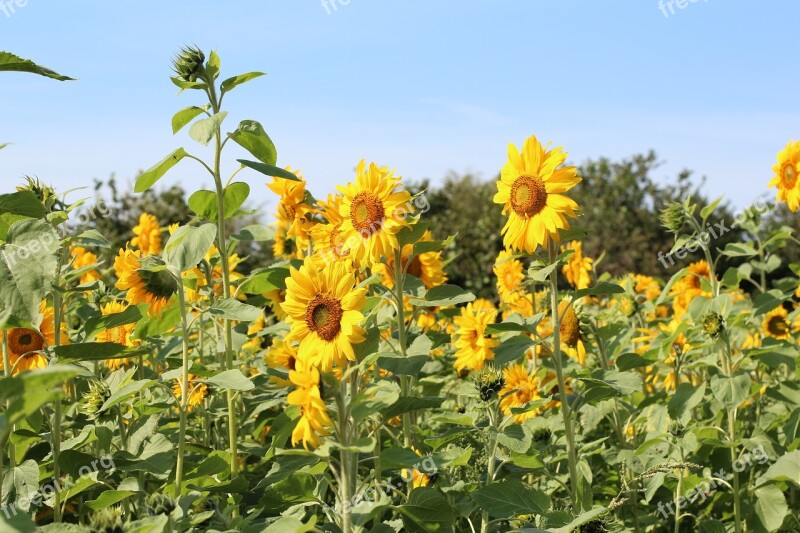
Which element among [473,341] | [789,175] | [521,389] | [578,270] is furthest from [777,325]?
[473,341]

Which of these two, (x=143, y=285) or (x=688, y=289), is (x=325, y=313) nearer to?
(x=143, y=285)

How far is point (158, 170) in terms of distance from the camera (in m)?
3.01

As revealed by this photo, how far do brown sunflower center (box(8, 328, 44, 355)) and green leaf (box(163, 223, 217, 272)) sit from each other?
2.74ft

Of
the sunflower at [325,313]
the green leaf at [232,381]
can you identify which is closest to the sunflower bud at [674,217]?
the sunflower at [325,313]

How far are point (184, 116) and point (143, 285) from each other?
66 centimetres

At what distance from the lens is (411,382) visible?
11.9ft

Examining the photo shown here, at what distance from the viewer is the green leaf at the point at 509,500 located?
8.96ft

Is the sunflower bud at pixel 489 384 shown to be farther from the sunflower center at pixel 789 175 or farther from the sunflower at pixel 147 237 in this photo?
the sunflower at pixel 147 237

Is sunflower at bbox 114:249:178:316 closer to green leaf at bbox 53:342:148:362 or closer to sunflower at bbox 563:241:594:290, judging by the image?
green leaf at bbox 53:342:148:362

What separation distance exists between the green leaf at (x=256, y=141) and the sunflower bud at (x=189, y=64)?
0.25 metres

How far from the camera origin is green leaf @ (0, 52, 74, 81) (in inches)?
93.8

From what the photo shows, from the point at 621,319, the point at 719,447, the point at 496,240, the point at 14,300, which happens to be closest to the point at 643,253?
the point at 496,240

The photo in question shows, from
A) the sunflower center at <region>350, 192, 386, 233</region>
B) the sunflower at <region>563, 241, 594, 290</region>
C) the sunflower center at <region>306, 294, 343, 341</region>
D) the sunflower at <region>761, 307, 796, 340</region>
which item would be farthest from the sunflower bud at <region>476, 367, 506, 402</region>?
the sunflower at <region>761, 307, 796, 340</region>

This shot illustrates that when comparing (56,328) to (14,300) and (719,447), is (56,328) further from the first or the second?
(719,447)
